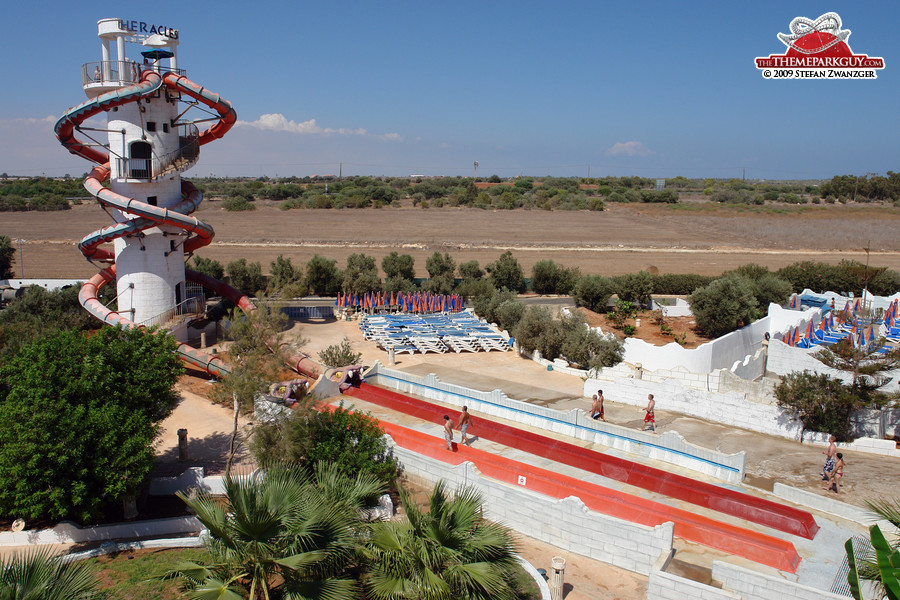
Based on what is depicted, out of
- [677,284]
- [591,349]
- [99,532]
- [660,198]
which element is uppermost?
[660,198]

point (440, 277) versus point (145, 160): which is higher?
point (145, 160)

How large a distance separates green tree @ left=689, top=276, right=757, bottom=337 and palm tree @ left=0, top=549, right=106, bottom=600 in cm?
2879

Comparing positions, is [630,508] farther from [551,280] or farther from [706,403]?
[551,280]

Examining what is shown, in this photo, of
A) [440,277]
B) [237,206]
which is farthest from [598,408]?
[237,206]

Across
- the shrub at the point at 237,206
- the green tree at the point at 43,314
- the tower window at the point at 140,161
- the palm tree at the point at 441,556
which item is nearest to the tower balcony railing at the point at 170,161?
the tower window at the point at 140,161

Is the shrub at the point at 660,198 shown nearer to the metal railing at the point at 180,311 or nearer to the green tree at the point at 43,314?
the metal railing at the point at 180,311

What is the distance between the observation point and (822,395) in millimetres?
19719

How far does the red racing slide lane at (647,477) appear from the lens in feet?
46.6

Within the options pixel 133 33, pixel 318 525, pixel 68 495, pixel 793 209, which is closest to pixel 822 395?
pixel 318 525

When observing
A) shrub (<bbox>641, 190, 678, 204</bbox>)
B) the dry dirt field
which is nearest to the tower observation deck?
the dry dirt field

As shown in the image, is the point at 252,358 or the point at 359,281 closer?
the point at 252,358

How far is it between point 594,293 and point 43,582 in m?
31.9

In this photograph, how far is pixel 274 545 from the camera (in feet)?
33.8

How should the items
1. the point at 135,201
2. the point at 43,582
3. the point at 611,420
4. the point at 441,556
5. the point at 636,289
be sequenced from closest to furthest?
1. the point at 43,582
2. the point at 441,556
3. the point at 611,420
4. the point at 135,201
5. the point at 636,289
